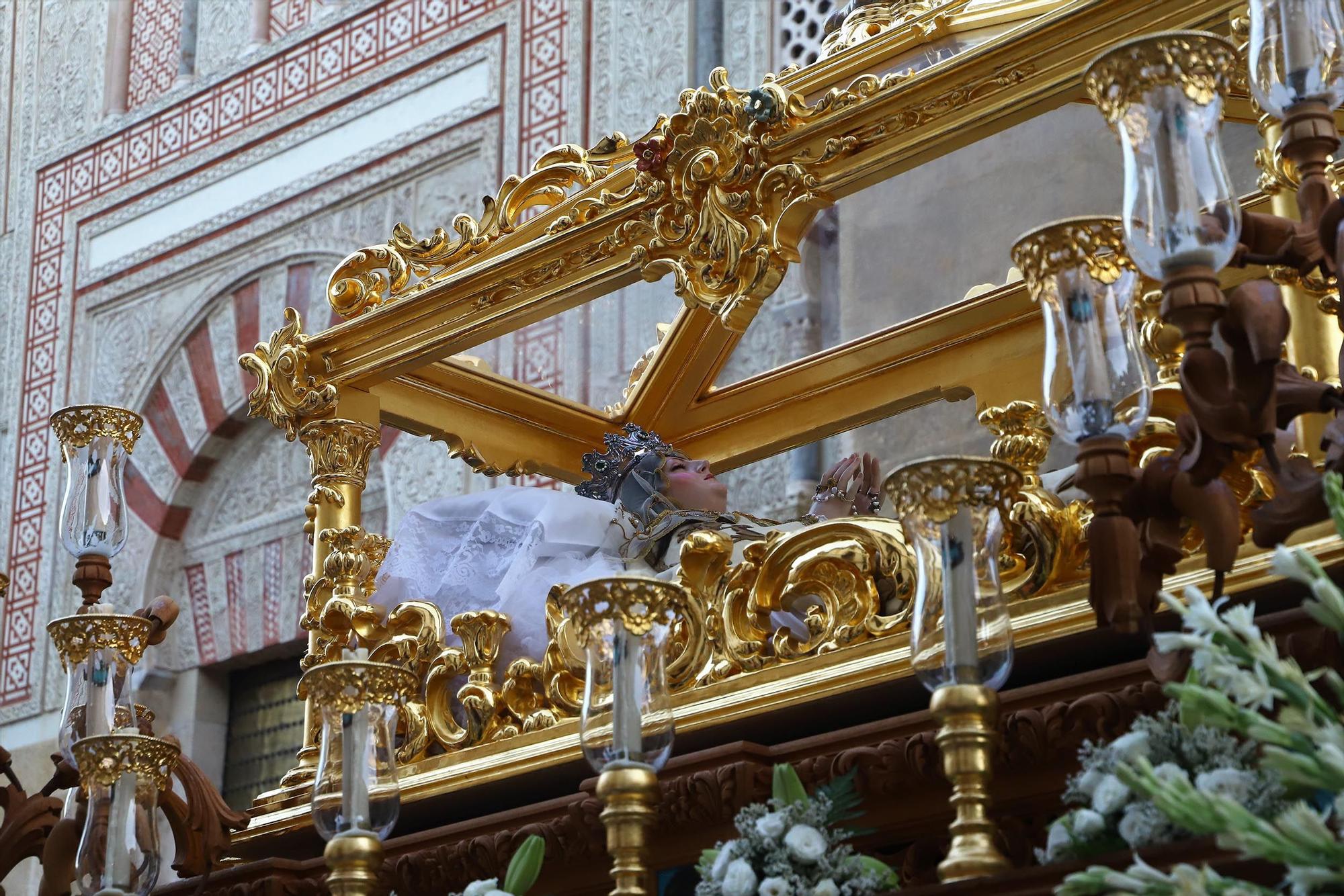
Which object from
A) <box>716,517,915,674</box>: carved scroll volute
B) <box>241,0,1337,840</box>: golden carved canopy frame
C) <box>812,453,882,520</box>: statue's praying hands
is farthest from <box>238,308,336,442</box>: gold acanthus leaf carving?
<box>716,517,915,674</box>: carved scroll volute

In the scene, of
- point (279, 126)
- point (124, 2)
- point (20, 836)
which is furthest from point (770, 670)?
point (124, 2)

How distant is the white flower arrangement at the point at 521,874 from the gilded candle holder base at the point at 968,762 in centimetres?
58

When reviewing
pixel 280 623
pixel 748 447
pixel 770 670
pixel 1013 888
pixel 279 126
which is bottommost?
pixel 1013 888

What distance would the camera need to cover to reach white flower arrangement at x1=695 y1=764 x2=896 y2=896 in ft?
6.87

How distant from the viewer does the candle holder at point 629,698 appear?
6.77 ft

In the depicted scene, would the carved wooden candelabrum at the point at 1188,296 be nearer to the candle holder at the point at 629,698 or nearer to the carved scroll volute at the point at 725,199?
A: the candle holder at the point at 629,698

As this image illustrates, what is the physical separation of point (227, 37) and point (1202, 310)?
18.4 ft

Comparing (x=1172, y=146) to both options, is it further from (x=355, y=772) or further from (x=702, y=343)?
(x=702, y=343)

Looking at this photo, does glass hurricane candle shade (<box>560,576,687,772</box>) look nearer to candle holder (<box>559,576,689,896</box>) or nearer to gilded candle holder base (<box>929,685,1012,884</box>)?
candle holder (<box>559,576,689,896</box>)

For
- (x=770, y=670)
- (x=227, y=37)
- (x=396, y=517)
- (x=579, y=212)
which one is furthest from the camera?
(x=227, y=37)

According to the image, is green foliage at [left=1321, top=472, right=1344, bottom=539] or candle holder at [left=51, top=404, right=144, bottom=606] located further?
candle holder at [left=51, top=404, right=144, bottom=606]

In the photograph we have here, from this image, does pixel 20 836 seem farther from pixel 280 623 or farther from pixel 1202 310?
pixel 280 623

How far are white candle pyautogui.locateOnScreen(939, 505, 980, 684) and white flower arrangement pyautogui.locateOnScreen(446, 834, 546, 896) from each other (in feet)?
2.10

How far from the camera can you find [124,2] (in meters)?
7.37
